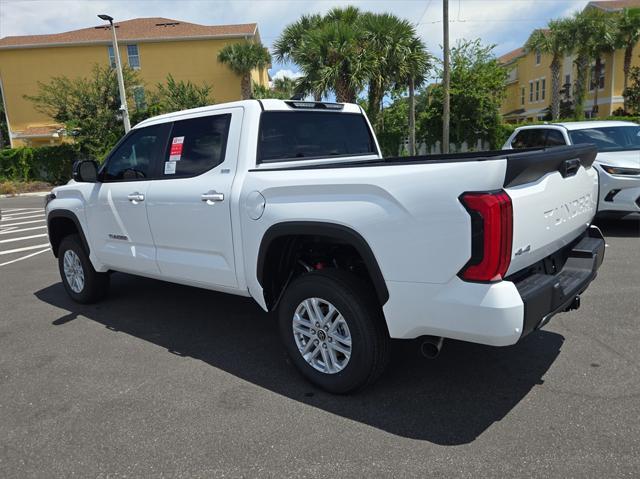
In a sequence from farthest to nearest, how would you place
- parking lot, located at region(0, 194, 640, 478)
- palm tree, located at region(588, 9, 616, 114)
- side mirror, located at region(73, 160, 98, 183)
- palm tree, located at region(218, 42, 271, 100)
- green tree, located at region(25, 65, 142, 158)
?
palm tree, located at region(218, 42, 271, 100) → palm tree, located at region(588, 9, 616, 114) → green tree, located at region(25, 65, 142, 158) → side mirror, located at region(73, 160, 98, 183) → parking lot, located at region(0, 194, 640, 478)

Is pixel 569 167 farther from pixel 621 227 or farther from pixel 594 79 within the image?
pixel 594 79

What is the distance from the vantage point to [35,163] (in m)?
28.5

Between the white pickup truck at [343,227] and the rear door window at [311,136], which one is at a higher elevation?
the rear door window at [311,136]

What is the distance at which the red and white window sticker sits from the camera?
4191 millimetres

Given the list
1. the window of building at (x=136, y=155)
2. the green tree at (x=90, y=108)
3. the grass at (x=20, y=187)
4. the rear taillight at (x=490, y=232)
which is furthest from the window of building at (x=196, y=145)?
the grass at (x=20, y=187)

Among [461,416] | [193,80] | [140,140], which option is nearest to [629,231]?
[461,416]

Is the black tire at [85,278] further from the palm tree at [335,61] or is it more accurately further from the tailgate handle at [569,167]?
the palm tree at [335,61]

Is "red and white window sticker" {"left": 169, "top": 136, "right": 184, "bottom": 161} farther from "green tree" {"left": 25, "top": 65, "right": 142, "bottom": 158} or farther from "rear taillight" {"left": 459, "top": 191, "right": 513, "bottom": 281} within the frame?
"green tree" {"left": 25, "top": 65, "right": 142, "bottom": 158}

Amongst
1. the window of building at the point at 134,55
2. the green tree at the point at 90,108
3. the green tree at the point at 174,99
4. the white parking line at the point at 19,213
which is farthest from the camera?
the window of building at the point at 134,55

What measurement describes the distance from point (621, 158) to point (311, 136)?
5.83 metres

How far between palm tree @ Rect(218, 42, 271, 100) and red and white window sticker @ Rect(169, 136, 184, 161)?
3109 cm

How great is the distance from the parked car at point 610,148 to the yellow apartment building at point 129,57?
97.2ft

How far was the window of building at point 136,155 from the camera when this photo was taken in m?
4.42

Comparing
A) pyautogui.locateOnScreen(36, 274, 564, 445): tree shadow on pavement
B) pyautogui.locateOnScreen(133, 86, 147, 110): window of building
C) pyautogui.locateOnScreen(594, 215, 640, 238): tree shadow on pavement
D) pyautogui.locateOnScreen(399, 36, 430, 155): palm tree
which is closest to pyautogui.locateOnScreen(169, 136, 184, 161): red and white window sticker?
pyautogui.locateOnScreen(36, 274, 564, 445): tree shadow on pavement
